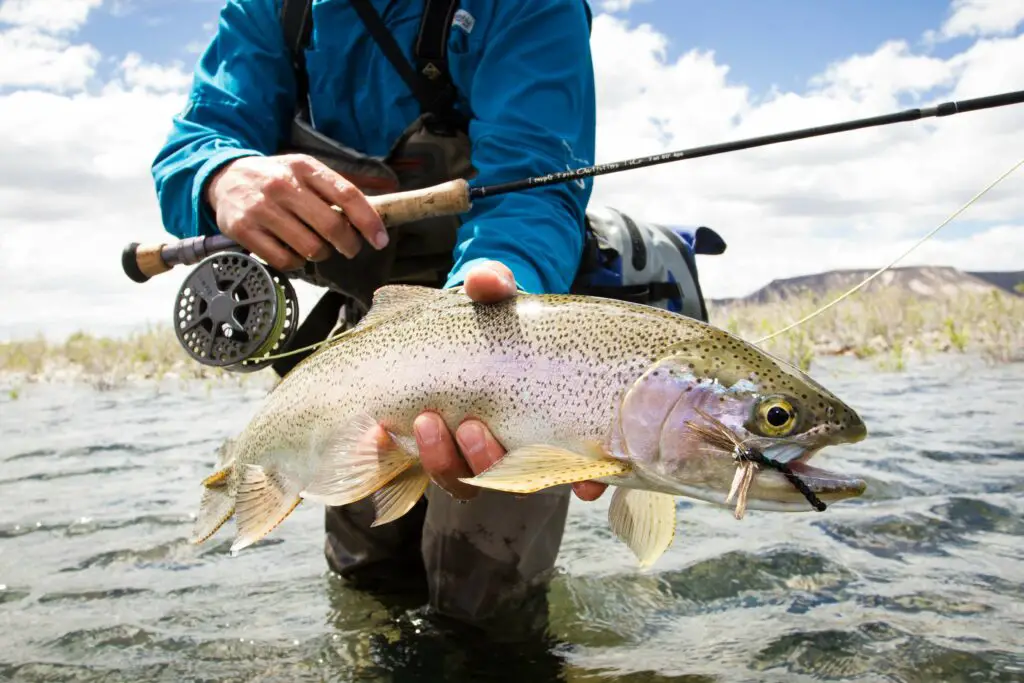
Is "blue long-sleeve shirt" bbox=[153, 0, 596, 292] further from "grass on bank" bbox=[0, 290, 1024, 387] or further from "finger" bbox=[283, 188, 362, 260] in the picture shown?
"grass on bank" bbox=[0, 290, 1024, 387]

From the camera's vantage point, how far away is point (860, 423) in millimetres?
1902

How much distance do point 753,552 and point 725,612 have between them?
70cm

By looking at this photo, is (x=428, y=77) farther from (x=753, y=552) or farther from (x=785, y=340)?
(x=785, y=340)

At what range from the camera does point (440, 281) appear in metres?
3.74

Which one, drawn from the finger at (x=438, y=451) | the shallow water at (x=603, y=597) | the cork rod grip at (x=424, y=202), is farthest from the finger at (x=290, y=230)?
the shallow water at (x=603, y=597)

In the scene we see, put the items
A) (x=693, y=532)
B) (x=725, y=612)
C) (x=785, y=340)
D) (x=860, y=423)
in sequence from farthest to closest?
(x=785, y=340), (x=693, y=532), (x=725, y=612), (x=860, y=423)

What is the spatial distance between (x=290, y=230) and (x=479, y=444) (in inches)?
39.5

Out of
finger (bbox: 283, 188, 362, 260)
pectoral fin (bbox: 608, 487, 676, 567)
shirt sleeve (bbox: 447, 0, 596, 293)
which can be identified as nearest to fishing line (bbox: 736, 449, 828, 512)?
pectoral fin (bbox: 608, 487, 676, 567)

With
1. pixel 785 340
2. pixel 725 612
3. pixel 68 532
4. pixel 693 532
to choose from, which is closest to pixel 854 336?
pixel 785 340

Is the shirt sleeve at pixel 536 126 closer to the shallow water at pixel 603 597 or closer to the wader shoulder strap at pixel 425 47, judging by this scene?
the wader shoulder strap at pixel 425 47

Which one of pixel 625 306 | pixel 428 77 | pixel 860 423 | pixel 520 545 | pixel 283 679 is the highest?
pixel 428 77

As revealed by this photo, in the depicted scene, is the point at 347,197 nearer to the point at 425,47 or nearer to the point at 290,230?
the point at 290,230

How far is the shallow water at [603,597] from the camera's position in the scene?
10.0 ft

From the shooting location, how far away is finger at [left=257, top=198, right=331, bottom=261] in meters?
2.69
